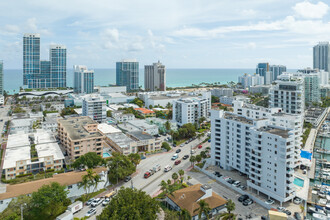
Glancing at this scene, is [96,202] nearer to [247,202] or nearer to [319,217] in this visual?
[247,202]

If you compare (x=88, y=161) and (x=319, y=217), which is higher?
(x=88, y=161)

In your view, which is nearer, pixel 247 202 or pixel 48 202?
pixel 48 202

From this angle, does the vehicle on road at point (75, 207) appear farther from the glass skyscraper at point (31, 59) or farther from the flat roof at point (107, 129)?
the glass skyscraper at point (31, 59)

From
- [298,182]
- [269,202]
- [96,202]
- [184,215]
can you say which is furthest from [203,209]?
[298,182]

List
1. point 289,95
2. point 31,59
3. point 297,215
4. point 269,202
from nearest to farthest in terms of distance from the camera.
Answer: point 297,215
point 269,202
point 289,95
point 31,59

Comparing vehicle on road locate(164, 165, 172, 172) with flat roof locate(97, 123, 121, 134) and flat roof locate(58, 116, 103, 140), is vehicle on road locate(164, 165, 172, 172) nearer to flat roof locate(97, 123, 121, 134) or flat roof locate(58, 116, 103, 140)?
flat roof locate(58, 116, 103, 140)

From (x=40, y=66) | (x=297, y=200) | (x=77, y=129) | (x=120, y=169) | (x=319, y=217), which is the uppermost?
(x=40, y=66)

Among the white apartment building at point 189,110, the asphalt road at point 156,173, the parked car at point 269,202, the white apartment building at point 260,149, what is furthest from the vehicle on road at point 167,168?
the white apartment building at point 189,110
